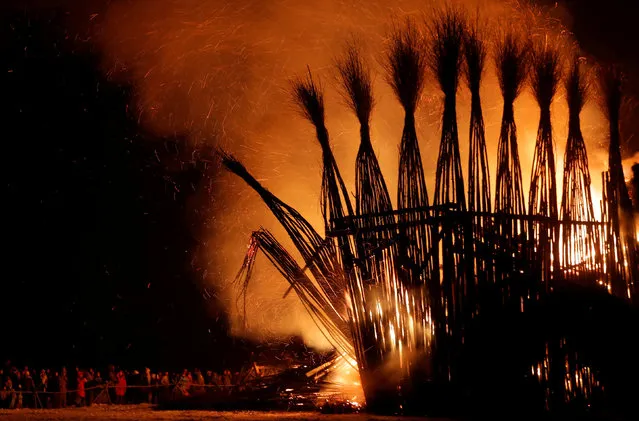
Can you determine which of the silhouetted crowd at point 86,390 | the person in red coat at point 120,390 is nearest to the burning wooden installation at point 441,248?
the silhouetted crowd at point 86,390

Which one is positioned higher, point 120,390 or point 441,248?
point 441,248

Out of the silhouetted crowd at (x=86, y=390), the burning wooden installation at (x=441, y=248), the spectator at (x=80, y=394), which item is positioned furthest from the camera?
the spectator at (x=80, y=394)

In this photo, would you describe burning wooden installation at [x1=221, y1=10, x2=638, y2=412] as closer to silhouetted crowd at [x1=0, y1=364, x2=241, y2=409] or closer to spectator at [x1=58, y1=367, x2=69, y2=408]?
silhouetted crowd at [x1=0, y1=364, x2=241, y2=409]

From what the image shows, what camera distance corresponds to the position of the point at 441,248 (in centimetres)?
790

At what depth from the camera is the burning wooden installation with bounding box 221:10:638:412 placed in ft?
24.7

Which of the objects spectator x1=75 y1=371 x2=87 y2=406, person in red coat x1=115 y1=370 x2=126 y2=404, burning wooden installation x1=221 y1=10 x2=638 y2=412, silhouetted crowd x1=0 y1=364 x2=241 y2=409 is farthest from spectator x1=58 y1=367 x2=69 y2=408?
burning wooden installation x1=221 y1=10 x2=638 y2=412

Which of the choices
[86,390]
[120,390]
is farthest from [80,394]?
[120,390]

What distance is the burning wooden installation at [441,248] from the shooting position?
754cm

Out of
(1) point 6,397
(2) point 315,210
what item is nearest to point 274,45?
(2) point 315,210

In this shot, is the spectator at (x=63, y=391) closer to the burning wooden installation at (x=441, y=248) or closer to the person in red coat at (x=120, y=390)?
the person in red coat at (x=120, y=390)

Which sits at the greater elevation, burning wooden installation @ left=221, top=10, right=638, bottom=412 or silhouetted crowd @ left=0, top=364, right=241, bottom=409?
burning wooden installation @ left=221, top=10, right=638, bottom=412

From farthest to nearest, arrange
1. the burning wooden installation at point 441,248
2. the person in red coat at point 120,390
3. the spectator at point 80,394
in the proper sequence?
1. the person in red coat at point 120,390
2. the spectator at point 80,394
3. the burning wooden installation at point 441,248

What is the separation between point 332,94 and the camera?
42.8ft

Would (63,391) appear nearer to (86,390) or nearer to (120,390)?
(86,390)
